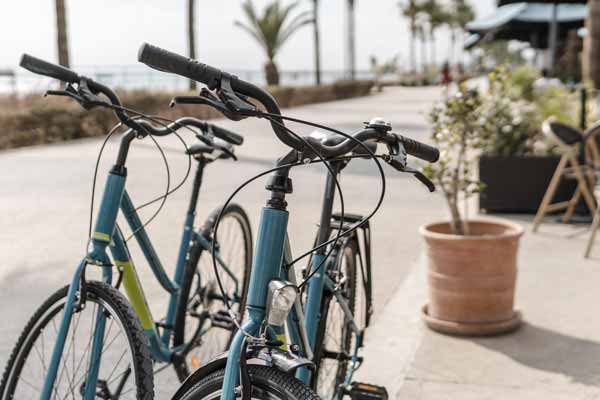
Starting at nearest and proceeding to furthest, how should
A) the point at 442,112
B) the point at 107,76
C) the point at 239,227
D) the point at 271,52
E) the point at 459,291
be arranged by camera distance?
the point at 239,227 → the point at 459,291 → the point at 442,112 → the point at 107,76 → the point at 271,52

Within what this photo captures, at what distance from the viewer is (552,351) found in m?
3.90

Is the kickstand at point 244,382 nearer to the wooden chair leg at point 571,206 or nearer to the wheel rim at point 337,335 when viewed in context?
the wheel rim at point 337,335

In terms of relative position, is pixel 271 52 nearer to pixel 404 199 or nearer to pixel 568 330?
pixel 404 199

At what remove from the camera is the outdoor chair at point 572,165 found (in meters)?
6.09

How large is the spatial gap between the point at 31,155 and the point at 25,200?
4.26 meters

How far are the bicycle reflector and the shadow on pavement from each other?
7.03ft

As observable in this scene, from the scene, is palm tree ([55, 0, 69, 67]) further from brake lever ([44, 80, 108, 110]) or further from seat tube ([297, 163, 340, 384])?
seat tube ([297, 163, 340, 384])

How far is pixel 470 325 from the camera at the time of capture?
13.4 ft

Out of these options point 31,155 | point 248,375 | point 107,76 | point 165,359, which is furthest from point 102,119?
point 248,375

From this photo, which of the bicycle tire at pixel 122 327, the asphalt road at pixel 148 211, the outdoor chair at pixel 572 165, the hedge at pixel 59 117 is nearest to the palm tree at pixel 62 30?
the hedge at pixel 59 117

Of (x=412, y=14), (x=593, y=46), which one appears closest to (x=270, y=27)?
(x=593, y=46)

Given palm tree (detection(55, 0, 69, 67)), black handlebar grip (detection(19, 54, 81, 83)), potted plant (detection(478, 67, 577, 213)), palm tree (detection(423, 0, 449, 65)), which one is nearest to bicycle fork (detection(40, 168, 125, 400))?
black handlebar grip (detection(19, 54, 81, 83))

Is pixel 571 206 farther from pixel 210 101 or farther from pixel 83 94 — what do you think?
pixel 210 101

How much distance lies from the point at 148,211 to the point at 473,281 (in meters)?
4.23
